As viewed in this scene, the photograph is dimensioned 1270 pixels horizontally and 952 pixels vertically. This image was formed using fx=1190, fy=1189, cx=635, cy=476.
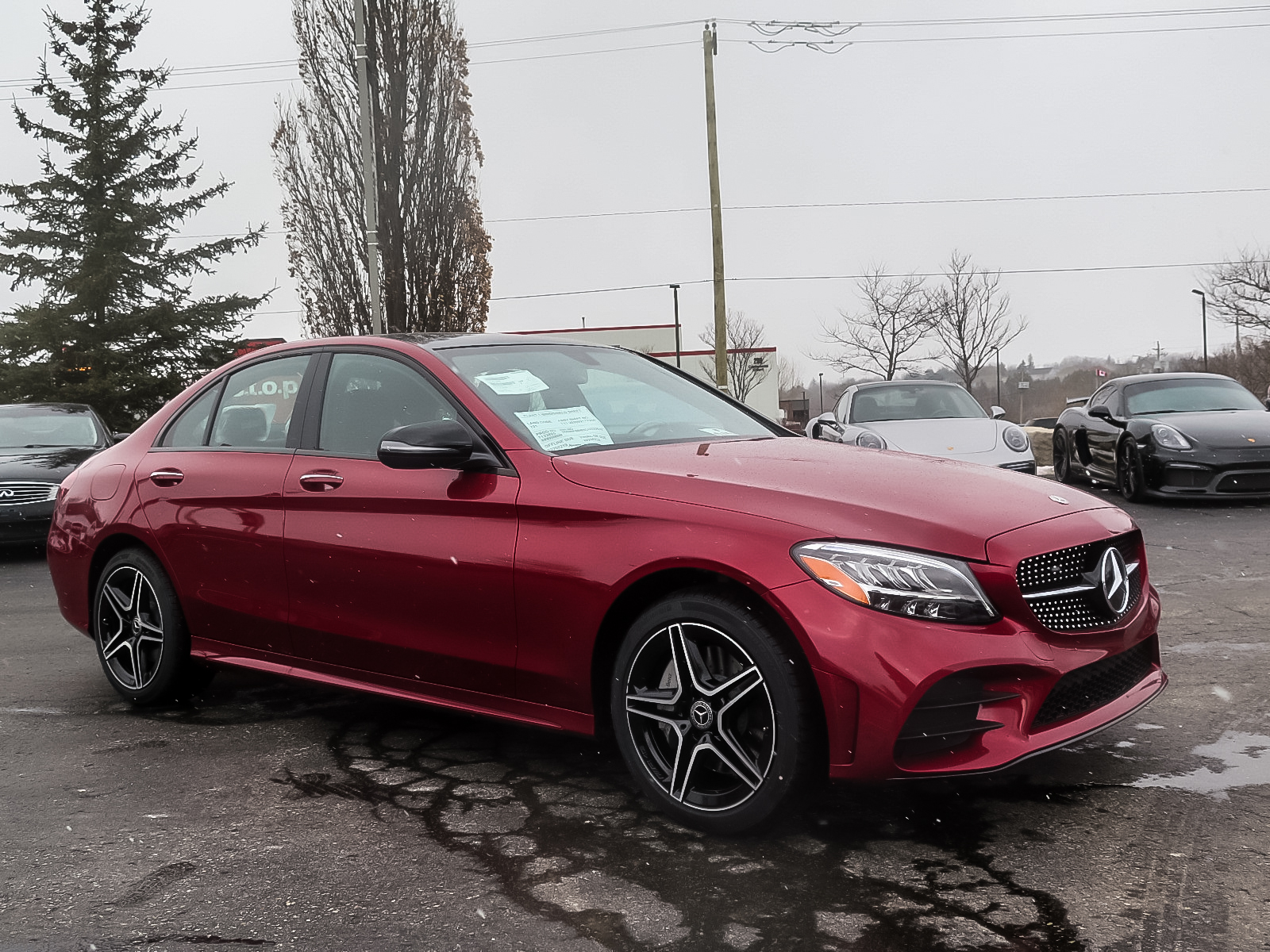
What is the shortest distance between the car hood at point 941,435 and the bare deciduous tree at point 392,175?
14717 millimetres

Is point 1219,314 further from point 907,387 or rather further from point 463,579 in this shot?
point 463,579

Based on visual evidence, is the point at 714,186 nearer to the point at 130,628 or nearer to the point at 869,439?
the point at 869,439

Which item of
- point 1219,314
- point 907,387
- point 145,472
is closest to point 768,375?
point 1219,314

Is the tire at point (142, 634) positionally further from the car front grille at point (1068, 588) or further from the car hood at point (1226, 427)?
the car hood at point (1226, 427)

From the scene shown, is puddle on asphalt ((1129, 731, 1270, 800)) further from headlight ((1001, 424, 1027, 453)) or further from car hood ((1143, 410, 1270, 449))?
car hood ((1143, 410, 1270, 449))

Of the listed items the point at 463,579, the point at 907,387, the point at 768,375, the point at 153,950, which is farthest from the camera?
the point at 768,375

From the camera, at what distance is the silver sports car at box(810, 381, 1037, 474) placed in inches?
441

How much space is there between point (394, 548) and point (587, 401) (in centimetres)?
84

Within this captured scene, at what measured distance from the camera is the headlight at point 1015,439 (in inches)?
449

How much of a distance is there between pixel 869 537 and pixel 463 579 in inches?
53.0

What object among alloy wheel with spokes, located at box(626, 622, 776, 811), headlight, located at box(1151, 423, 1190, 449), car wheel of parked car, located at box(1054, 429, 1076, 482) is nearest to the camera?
alloy wheel with spokes, located at box(626, 622, 776, 811)

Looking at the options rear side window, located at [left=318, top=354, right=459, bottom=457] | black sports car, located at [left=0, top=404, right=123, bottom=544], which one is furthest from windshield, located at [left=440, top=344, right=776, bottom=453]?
black sports car, located at [left=0, top=404, right=123, bottom=544]

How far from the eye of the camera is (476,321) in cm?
2652

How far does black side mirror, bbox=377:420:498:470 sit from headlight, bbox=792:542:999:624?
121 centimetres
